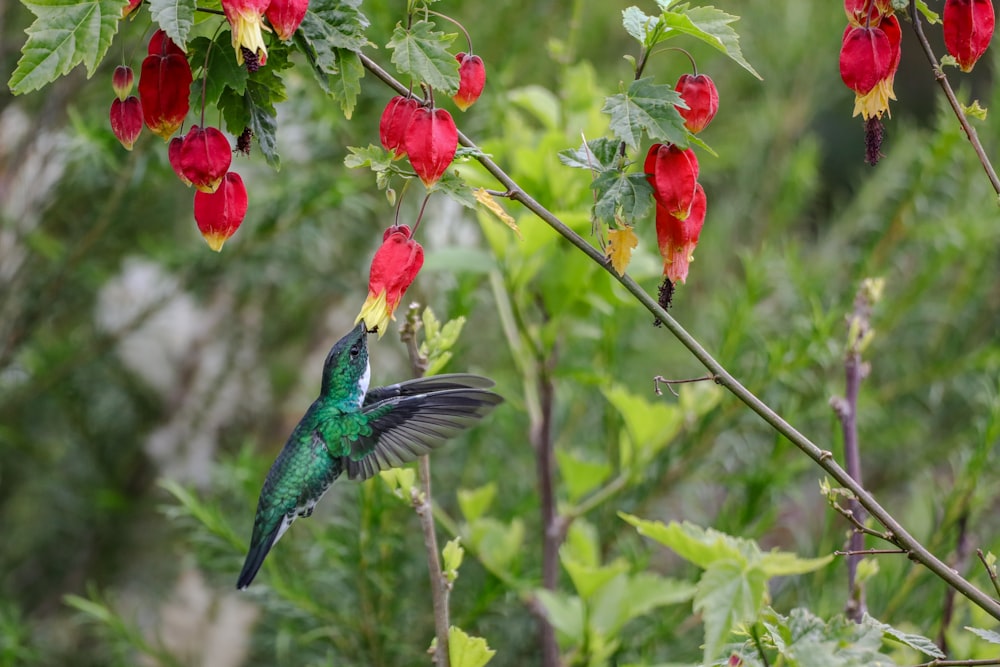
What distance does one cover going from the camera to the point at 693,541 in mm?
684

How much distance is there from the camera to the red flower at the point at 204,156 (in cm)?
64

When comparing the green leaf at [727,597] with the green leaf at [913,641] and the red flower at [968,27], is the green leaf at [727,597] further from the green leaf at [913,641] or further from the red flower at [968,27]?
the red flower at [968,27]

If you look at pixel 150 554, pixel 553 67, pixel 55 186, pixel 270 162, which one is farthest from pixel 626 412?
pixel 150 554

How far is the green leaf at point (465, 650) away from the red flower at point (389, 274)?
218 mm

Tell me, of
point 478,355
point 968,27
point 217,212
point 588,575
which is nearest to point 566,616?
point 588,575

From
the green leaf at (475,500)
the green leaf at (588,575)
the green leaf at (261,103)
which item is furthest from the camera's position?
the green leaf at (475,500)

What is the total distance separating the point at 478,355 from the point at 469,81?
4.37 ft

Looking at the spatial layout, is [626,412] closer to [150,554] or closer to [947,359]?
[947,359]

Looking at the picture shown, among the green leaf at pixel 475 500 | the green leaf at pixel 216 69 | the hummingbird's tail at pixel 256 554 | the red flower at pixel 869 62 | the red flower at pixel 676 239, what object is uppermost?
the red flower at pixel 869 62

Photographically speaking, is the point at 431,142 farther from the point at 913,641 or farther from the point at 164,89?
the point at 913,641

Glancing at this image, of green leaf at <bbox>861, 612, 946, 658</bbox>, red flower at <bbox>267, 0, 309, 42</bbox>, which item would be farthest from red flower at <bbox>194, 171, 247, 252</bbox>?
green leaf at <bbox>861, 612, 946, 658</bbox>

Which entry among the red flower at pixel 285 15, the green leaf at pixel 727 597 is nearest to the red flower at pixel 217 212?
the red flower at pixel 285 15

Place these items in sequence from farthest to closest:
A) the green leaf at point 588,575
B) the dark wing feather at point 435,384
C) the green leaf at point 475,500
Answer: the green leaf at point 475,500, the green leaf at point 588,575, the dark wing feather at point 435,384

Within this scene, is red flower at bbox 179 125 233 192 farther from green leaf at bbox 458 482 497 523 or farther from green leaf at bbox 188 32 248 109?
green leaf at bbox 458 482 497 523
